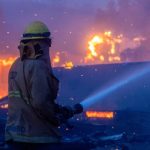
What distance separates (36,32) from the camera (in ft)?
11.0

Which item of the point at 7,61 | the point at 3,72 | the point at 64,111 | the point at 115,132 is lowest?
the point at 115,132

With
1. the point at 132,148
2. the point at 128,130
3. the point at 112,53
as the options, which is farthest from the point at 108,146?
the point at 112,53

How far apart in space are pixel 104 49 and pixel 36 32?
148 feet

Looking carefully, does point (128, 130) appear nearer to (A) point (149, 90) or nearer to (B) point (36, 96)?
(A) point (149, 90)

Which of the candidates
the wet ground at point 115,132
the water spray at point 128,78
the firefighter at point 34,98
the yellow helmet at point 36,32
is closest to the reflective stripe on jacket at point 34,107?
the firefighter at point 34,98

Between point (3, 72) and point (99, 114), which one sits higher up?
point (3, 72)

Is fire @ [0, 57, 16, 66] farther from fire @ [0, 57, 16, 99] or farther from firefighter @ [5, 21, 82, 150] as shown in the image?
firefighter @ [5, 21, 82, 150]

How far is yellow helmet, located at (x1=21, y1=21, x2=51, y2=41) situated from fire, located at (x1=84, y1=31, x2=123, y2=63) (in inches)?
1675

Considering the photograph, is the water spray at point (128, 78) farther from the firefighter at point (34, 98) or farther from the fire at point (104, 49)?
the fire at point (104, 49)

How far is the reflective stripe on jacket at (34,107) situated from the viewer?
3.18 metres

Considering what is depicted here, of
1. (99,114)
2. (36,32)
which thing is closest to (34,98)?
(36,32)

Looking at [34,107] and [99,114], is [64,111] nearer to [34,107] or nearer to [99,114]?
[34,107]

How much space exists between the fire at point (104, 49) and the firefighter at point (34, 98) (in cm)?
4258

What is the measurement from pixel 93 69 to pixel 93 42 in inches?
989
